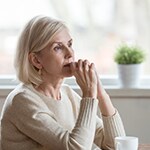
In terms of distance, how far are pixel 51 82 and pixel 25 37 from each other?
0.21 metres

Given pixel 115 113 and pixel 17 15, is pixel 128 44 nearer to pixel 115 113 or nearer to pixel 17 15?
pixel 17 15

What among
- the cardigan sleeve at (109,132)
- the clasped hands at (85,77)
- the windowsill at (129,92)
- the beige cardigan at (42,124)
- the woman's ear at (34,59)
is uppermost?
the woman's ear at (34,59)

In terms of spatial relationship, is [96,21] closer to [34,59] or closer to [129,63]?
[129,63]

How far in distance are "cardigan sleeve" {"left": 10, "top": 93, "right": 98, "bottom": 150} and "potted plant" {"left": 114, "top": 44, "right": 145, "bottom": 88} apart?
100 cm

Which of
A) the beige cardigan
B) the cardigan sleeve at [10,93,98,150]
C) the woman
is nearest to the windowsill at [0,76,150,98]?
the woman

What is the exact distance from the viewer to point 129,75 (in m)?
2.72

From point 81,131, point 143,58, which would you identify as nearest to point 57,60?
point 81,131

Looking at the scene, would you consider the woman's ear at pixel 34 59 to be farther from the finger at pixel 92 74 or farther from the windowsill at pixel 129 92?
the windowsill at pixel 129 92

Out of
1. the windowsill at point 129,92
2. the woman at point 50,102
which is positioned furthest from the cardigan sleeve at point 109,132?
the windowsill at point 129,92

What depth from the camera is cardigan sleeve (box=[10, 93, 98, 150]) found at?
65.1 inches

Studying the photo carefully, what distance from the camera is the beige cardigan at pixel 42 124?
1661 millimetres

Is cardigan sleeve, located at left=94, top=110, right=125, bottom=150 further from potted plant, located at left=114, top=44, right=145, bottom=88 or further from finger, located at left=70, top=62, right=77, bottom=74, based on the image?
potted plant, located at left=114, top=44, right=145, bottom=88

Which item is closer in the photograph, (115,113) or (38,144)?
(38,144)

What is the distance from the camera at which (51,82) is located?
73.7 inches
